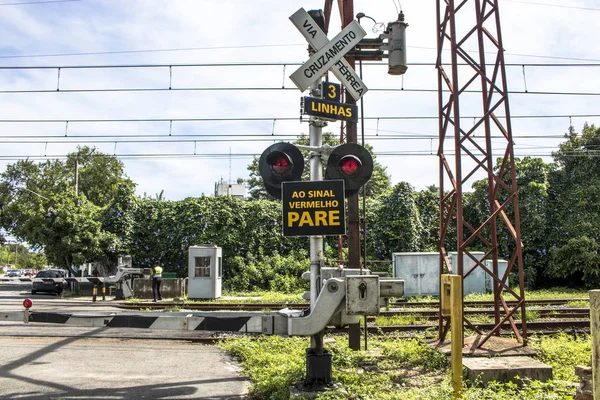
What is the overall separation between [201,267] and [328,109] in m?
15.4

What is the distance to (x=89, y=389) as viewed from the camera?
6.62 meters

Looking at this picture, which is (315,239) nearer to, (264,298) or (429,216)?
(264,298)

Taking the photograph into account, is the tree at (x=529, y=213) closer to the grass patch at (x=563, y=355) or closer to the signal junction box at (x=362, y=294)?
the grass patch at (x=563, y=355)

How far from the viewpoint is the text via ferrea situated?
5852mm

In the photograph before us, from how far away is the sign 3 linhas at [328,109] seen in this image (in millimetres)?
6055

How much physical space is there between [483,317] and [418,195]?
1466 centimetres

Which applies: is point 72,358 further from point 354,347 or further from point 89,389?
point 354,347

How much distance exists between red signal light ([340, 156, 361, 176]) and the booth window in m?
15.3

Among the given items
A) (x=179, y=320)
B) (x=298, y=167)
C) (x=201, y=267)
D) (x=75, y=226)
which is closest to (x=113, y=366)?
(x=179, y=320)

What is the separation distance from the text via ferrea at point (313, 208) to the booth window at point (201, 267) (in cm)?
1521

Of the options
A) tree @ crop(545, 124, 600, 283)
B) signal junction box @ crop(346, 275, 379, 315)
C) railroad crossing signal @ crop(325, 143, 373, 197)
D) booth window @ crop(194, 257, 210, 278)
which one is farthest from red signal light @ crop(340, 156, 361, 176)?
tree @ crop(545, 124, 600, 283)

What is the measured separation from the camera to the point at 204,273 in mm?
20531

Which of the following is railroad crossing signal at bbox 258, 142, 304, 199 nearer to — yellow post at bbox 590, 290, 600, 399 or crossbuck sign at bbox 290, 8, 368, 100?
crossbuck sign at bbox 290, 8, 368, 100

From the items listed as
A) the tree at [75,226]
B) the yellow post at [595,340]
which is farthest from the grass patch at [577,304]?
the tree at [75,226]
